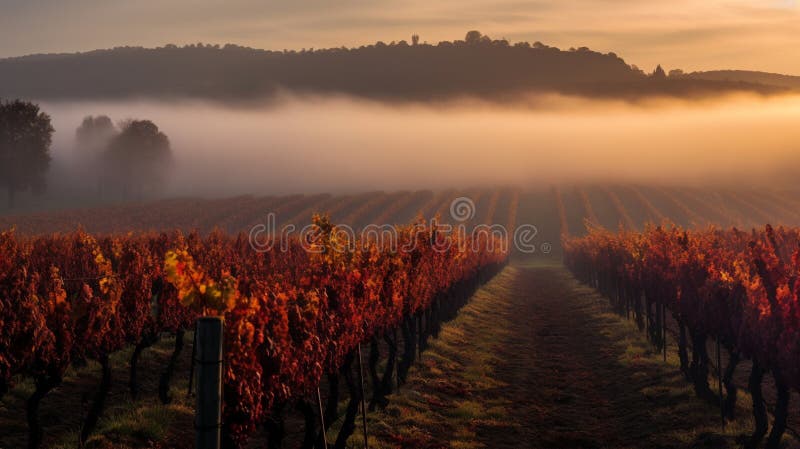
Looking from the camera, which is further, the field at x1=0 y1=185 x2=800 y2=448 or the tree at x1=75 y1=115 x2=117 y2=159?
the tree at x1=75 y1=115 x2=117 y2=159

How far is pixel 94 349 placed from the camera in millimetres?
15141

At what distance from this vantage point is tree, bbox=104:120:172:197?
125125 mm

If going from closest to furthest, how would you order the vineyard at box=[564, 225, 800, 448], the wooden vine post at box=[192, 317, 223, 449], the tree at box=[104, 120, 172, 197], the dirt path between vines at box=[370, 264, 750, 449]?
the wooden vine post at box=[192, 317, 223, 449] → the vineyard at box=[564, 225, 800, 448] → the dirt path between vines at box=[370, 264, 750, 449] → the tree at box=[104, 120, 172, 197]

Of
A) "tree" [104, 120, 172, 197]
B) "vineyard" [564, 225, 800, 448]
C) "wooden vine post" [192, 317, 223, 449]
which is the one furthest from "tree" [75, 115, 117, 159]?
"wooden vine post" [192, 317, 223, 449]

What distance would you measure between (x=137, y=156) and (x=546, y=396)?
380 feet

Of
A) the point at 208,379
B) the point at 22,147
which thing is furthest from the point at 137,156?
the point at 208,379

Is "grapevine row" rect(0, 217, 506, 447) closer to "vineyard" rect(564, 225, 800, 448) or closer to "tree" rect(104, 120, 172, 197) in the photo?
"vineyard" rect(564, 225, 800, 448)

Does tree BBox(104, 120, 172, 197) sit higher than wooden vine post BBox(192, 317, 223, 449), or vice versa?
tree BBox(104, 120, 172, 197)

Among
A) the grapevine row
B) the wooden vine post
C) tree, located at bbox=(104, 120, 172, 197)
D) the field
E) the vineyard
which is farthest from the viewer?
tree, located at bbox=(104, 120, 172, 197)

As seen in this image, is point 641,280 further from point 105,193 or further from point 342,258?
point 105,193

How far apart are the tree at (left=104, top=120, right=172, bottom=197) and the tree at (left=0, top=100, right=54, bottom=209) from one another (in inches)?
1014

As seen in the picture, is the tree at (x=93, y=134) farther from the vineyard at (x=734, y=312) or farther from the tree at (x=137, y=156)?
the vineyard at (x=734, y=312)

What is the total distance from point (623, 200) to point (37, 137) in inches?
3296

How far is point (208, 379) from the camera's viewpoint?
6375 mm
